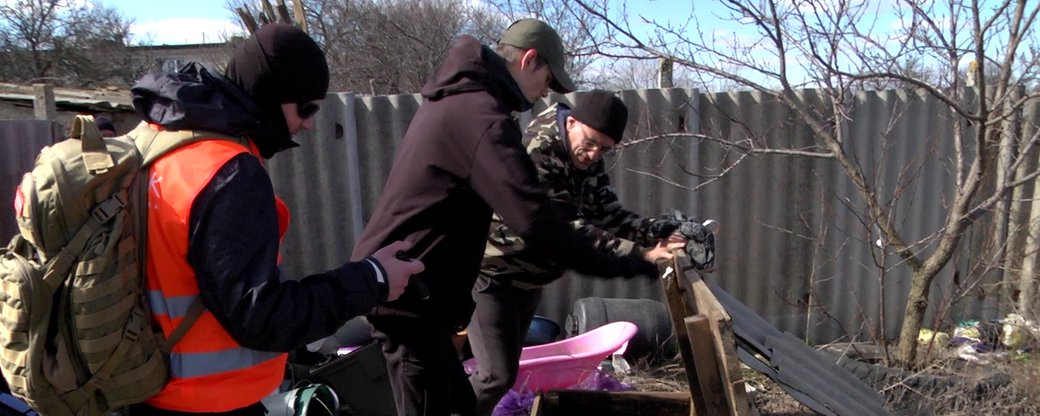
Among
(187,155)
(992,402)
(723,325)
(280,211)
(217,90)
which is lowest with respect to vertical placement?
(992,402)

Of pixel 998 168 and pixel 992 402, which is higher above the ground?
pixel 998 168

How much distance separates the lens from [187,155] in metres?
1.53

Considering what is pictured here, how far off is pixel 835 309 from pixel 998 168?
4.55ft

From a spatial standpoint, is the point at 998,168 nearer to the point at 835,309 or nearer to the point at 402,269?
the point at 835,309

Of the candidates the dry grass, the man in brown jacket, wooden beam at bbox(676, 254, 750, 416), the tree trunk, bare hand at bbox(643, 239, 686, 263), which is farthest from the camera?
the tree trunk

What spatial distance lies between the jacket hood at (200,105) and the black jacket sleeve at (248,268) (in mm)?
104

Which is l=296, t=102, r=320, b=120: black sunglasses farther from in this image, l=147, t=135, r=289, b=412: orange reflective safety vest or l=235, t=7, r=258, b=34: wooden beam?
l=235, t=7, r=258, b=34: wooden beam

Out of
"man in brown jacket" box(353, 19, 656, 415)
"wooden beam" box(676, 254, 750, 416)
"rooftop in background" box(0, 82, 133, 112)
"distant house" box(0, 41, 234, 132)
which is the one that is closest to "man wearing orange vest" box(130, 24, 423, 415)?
"man in brown jacket" box(353, 19, 656, 415)

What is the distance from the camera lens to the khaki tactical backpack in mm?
1468

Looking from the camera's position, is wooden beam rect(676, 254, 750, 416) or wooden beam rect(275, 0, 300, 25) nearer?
wooden beam rect(676, 254, 750, 416)

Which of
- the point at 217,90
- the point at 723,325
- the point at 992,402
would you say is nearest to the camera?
the point at 217,90

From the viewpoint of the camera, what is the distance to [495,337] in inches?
115

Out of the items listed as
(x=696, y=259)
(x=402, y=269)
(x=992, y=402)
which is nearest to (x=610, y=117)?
(x=696, y=259)

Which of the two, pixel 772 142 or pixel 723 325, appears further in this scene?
pixel 772 142
